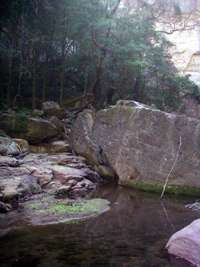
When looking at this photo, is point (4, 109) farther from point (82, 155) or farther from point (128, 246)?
point (128, 246)

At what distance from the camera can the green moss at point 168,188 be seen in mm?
11930

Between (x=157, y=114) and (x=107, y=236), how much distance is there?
630 cm

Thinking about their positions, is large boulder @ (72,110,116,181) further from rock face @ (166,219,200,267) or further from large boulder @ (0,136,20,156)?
rock face @ (166,219,200,267)

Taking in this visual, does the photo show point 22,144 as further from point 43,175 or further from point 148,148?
point 148,148

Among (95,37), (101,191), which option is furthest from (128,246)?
(95,37)

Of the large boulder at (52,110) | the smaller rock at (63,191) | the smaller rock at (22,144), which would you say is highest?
the large boulder at (52,110)

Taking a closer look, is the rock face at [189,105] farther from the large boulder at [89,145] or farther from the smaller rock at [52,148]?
the smaller rock at [52,148]

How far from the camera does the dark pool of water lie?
19.8 ft

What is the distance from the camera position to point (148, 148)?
12.6m

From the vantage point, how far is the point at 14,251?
247 inches

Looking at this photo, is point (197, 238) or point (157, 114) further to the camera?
point (157, 114)

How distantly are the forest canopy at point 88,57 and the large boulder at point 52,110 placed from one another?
1.17 m

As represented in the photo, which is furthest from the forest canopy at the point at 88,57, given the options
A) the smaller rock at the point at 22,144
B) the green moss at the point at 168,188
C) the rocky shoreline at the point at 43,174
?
the green moss at the point at 168,188

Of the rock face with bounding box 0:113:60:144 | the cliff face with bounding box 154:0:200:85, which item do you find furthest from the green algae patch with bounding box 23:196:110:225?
the cliff face with bounding box 154:0:200:85
